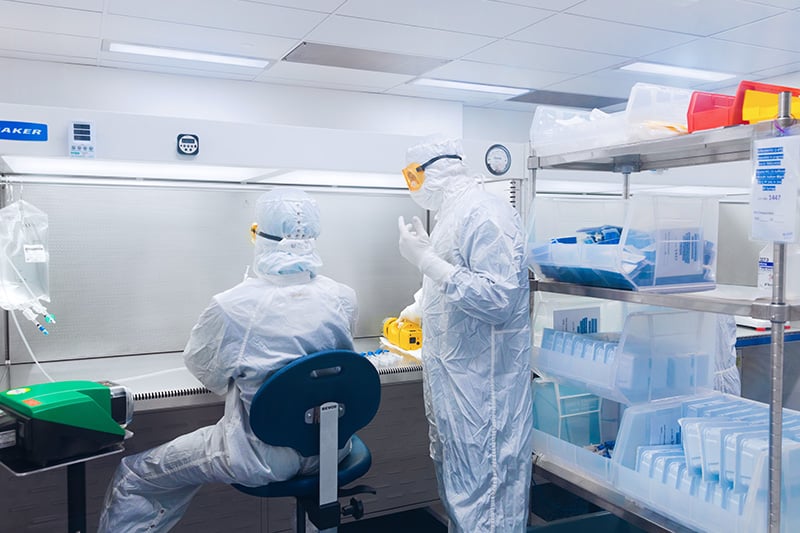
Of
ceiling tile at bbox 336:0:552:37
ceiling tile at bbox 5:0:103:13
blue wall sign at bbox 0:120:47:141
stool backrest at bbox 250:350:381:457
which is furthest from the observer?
ceiling tile at bbox 336:0:552:37

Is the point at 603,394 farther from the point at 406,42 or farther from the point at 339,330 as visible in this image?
the point at 406,42

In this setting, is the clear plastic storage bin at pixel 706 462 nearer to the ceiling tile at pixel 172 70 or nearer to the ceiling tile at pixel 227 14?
the ceiling tile at pixel 227 14

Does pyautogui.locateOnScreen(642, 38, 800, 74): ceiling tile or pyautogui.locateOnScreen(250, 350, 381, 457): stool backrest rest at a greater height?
pyautogui.locateOnScreen(642, 38, 800, 74): ceiling tile

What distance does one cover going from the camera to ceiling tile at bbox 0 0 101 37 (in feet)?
11.8

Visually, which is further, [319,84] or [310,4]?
[319,84]

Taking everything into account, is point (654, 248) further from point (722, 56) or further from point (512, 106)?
point (512, 106)

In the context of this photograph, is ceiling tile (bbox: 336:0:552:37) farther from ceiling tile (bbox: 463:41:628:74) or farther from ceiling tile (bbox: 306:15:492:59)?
ceiling tile (bbox: 463:41:628:74)

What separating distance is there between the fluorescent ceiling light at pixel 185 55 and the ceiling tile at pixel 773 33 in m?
3.29

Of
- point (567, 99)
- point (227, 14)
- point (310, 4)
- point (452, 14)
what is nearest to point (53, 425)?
point (310, 4)

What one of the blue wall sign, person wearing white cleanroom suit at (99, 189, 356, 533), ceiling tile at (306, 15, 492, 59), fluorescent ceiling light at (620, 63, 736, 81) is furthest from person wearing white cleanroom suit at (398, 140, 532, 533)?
fluorescent ceiling light at (620, 63, 736, 81)

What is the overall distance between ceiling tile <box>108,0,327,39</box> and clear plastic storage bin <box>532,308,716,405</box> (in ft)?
9.15

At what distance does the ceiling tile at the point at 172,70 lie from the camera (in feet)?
15.7

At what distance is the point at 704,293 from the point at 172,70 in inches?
181

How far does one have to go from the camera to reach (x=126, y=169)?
219 centimetres
